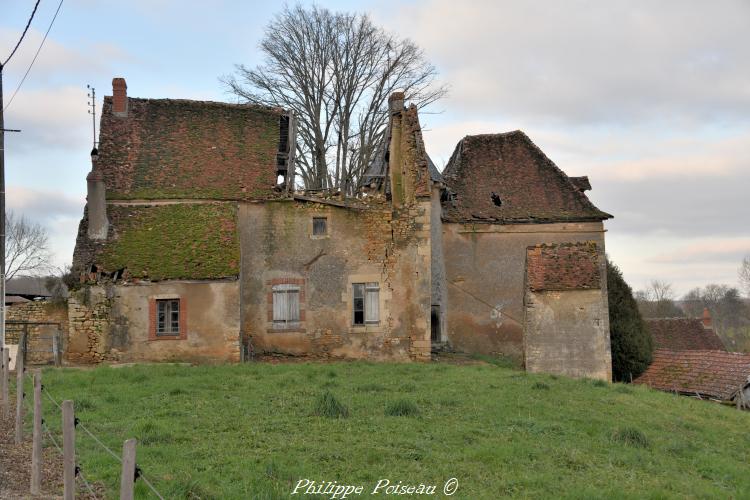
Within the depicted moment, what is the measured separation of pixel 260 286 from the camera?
2284 cm

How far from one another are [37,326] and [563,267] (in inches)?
574

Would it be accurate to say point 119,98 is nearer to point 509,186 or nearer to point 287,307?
point 287,307

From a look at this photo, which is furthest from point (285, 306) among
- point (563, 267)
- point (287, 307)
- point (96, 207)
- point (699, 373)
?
point (699, 373)

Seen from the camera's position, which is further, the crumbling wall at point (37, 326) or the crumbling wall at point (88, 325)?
the crumbling wall at point (37, 326)

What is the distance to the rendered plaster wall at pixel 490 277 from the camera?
2781 cm

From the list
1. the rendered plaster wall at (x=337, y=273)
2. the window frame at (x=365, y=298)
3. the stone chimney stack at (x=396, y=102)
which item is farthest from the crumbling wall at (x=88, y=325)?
the stone chimney stack at (x=396, y=102)

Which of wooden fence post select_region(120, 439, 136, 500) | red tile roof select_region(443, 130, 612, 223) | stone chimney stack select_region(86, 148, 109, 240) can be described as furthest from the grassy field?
red tile roof select_region(443, 130, 612, 223)

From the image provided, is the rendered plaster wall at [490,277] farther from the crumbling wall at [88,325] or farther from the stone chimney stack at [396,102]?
the crumbling wall at [88,325]

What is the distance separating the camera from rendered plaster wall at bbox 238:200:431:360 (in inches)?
891

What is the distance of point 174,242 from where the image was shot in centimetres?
2178

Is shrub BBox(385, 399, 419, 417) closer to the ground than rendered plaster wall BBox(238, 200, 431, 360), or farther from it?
closer to the ground

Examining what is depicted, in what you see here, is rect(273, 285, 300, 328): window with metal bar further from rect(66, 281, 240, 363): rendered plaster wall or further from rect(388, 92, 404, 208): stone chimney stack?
rect(388, 92, 404, 208): stone chimney stack

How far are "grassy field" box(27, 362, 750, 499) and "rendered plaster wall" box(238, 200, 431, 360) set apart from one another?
207 inches

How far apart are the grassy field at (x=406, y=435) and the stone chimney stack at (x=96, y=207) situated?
5664 mm
